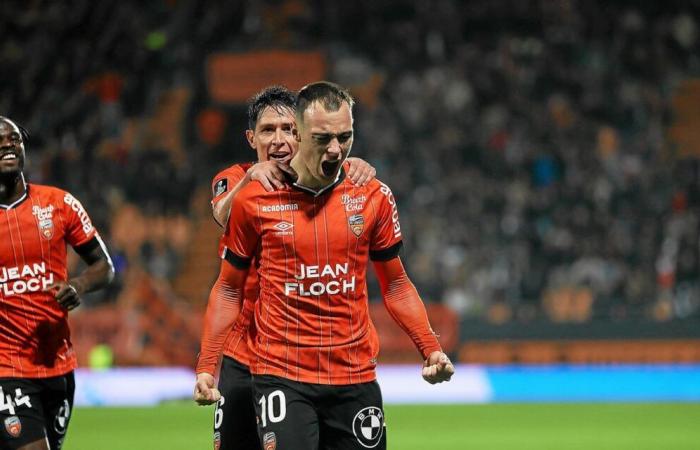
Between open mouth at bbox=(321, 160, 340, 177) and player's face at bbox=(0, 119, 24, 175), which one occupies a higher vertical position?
player's face at bbox=(0, 119, 24, 175)

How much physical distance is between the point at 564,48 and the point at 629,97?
5.02 feet

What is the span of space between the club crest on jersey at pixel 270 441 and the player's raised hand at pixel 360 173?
1.07 meters

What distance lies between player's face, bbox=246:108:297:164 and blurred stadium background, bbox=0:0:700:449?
6.02 m

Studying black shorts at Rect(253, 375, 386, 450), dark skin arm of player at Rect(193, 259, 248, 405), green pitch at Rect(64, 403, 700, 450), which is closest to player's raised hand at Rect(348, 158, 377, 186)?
dark skin arm of player at Rect(193, 259, 248, 405)

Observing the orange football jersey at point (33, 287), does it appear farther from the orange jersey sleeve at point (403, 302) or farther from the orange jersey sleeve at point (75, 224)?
the orange jersey sleeve at point (403, 302)

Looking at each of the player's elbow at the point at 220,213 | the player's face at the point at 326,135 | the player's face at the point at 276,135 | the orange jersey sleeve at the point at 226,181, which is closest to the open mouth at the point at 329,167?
the player's face at the point at 326,135

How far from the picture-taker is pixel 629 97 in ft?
64.6

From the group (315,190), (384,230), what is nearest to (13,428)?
(315,190)

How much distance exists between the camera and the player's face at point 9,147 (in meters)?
5.73

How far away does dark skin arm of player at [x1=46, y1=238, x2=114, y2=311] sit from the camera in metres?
5.70

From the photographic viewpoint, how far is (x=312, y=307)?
478cm

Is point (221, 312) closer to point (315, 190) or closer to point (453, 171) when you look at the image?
point (315, 190)

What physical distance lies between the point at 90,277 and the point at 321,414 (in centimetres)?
180

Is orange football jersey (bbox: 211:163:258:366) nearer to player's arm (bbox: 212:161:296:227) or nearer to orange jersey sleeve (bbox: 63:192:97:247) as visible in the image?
player's arm (bbox: 212:161:296:227)
